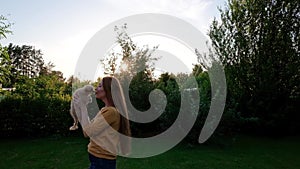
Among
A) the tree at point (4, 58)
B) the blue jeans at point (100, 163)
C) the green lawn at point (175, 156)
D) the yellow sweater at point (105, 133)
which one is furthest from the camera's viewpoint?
the tree at point (4, 58)

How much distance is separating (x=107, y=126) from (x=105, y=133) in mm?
71

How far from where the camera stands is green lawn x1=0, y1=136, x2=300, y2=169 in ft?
19.3

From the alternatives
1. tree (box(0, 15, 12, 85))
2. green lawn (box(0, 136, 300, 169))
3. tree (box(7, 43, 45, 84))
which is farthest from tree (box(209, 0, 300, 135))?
tree (box(7, 43, 45, 84))

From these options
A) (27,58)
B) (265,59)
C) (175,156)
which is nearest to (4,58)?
(175,156)

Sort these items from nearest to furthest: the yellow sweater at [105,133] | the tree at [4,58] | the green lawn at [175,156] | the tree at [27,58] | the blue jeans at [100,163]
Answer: the yellow sweater at [105,133], the blue jeans at [100,163], the green lawn at [175,156], the tree at [4,58], the tree at [27,58]

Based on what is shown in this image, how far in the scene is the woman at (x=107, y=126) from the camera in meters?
2.46

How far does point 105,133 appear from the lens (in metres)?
2.49

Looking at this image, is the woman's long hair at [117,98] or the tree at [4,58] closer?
the woman's long hair at [117,98]

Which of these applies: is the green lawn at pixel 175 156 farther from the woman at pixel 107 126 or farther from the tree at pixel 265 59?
the woman at pixel 107 126

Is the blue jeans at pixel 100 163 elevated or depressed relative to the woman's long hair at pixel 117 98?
depressed

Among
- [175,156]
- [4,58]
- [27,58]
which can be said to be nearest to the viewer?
[175,156]

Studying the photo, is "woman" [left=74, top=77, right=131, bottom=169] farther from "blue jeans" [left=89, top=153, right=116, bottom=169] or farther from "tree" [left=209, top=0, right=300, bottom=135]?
"tree" [left=209, top=0, right=300, bottom=135]

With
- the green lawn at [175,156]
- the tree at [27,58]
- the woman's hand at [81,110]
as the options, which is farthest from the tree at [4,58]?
the tree at [27,58]

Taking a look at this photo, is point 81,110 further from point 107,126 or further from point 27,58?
point 27,58
